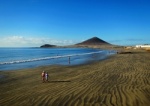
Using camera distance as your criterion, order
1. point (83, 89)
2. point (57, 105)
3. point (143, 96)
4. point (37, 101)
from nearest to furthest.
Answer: point (57, 105) → point (37, 101) → point (143, 96) → point (83, 89)

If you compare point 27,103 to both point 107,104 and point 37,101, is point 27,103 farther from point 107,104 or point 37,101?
point 107,104

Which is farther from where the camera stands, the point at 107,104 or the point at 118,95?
the point at 118,95

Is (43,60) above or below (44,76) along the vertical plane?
below

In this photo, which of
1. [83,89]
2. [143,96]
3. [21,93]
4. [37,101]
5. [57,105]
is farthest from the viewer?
[83,89]

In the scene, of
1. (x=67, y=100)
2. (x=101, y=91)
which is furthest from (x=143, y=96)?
(x=67, y=100)

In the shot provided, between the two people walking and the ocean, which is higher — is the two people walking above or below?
above

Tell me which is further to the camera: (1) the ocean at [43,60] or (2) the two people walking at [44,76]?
(1) the ocean at [43,60]

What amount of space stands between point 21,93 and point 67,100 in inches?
115

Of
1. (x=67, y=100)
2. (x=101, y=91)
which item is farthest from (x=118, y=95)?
(x=67, y=100)

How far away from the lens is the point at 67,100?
8586 mm

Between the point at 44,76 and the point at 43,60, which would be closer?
the point at 44,76

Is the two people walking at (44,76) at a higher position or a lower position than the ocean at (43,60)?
higher

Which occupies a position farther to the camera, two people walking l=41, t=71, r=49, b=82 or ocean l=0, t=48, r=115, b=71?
ocean l=0, t=48, r=115, b=71

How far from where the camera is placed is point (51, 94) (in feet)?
31.8
